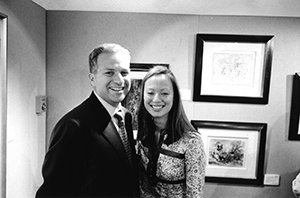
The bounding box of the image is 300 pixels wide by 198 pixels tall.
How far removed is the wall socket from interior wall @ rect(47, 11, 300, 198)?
0.03 meters

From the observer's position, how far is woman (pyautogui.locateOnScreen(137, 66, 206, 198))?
1.12 metres

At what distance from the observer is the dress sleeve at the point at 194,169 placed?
3.64 feet

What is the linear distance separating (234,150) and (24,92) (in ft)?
4.50

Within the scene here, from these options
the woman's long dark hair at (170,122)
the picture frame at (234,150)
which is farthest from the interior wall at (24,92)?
the picture frame at (234,150)

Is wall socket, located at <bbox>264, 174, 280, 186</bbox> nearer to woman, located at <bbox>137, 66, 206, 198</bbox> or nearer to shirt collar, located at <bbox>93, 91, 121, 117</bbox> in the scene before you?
woman, located at <bbox>137, 66, 206, 198</bbox>

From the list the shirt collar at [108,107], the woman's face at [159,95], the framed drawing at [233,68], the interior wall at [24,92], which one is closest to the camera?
the shirt collar at [108,107]

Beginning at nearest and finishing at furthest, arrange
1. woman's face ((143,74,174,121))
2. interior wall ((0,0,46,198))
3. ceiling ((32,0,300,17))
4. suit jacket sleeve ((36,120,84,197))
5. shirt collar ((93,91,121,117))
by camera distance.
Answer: suit jacket sleeve ((36,120,84,197)) → shirt collar ((93,91,121,117)) → woman's face ((143,74,174,121)) → interior wall ((0,0,46,198)) → ceiling ((32,0,300,17))

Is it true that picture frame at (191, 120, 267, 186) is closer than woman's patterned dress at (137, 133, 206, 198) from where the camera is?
No

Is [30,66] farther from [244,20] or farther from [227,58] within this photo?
[244,20]

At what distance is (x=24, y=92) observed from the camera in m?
1.46

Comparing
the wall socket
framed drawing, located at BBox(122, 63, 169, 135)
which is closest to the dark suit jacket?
framed drawing, located at BBox(122, 63, 169, 135)

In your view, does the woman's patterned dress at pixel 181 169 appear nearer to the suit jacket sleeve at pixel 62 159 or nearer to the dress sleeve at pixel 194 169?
the dress sleeve at pixel 194 169

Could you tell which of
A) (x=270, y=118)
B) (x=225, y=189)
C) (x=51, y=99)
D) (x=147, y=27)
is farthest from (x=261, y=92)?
(x=51, y=99)

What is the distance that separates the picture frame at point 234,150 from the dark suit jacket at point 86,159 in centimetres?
83
